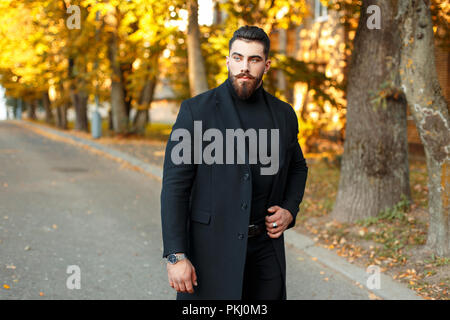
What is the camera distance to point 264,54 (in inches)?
104

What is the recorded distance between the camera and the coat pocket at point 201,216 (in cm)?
261

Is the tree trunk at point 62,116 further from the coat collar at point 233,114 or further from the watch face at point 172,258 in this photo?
the watch face at point 172,258

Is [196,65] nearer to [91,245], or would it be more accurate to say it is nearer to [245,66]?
[91,245]

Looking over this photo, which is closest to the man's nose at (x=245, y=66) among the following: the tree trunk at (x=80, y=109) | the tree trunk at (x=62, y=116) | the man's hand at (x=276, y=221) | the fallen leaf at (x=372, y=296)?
the man's hand at (x=276, y=221)

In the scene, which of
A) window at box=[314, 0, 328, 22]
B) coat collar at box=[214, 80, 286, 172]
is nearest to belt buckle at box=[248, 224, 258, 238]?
coat collar at box=[214, 80, 286, 172]

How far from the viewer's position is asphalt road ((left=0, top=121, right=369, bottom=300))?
521cm

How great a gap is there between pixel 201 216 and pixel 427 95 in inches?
158

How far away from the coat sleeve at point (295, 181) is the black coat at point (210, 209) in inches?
7.8

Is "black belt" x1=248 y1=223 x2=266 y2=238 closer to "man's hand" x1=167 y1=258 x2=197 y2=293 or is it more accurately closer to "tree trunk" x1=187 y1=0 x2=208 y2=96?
"man's hand" x1=167 y1=258 x2=197 y2=293

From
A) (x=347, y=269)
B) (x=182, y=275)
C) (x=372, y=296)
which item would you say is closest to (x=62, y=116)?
(x=347, y=269)
